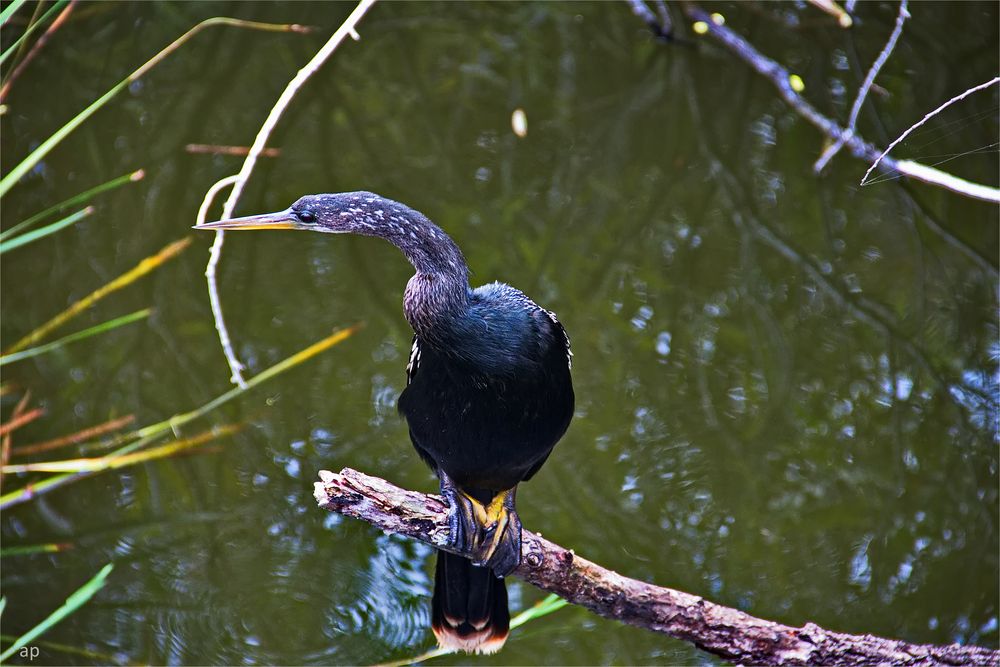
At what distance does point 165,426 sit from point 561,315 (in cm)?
199

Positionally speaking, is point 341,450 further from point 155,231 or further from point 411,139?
point 411,139

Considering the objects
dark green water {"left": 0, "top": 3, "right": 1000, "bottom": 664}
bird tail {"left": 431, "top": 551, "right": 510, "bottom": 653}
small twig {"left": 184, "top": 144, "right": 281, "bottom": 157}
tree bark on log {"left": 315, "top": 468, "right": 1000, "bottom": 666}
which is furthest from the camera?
dark green water {"left": 0, "top": 3, "right": 1000, "bottom": 664}

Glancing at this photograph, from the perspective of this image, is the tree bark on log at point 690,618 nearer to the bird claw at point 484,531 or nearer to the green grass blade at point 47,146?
the bird claw at point 484,531

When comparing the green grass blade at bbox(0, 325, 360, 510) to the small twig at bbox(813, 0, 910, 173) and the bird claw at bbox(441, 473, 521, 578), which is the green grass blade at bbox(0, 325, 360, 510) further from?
the small twig at bbox(813, 0, 910, 173)

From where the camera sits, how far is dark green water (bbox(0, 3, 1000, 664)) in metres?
3.68

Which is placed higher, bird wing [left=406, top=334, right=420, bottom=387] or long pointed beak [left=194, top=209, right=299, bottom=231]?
long pointed beak [left=194, top=209, right=299, bottom=231]

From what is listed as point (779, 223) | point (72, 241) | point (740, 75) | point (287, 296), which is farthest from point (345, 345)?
point (740, 75)

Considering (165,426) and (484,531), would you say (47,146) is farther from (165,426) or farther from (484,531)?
(484,531)

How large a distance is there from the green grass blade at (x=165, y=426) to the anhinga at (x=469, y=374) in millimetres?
808

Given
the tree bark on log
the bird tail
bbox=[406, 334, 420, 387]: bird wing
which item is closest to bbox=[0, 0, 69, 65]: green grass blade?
bbox=[406, 334, 420, 387]: bird wing

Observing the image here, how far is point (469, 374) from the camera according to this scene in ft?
7.84

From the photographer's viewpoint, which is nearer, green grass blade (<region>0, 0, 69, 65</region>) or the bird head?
green grass blade (<region>0, 0, 69, 65</region>)

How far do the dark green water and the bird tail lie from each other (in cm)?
71

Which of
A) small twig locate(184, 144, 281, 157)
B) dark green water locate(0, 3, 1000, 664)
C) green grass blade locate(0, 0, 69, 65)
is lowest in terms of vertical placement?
dark green water locate(0, 3, 1000, 664)
